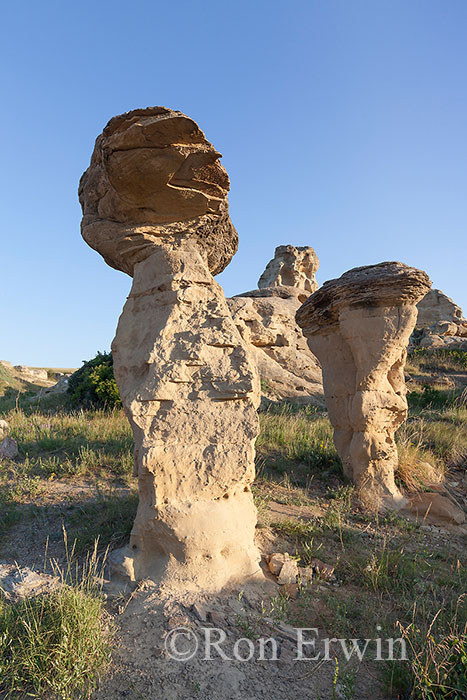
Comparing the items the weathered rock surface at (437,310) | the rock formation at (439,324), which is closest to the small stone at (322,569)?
the rock formation at (439,324)

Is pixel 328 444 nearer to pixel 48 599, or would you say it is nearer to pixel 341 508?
pixel 341 508

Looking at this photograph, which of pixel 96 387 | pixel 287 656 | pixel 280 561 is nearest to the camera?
pixel 287 656

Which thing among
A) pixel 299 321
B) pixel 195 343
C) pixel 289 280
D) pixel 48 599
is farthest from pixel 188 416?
pixel 289 280

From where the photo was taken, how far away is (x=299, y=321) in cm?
718

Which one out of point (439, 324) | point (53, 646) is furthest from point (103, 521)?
point (439, 324)

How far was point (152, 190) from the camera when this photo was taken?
12.7 feet

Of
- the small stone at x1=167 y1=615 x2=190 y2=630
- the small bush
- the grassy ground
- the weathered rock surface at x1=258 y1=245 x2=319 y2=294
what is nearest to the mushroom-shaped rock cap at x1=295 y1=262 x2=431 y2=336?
the grassy ground

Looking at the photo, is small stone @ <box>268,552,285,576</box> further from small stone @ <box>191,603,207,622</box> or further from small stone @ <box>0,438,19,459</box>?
small stone @ <box>0,438,19,459</box>

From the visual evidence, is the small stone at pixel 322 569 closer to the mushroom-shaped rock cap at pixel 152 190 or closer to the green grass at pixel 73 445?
the green grass at pixel 73 445

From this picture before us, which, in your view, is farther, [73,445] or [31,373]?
[31,373]

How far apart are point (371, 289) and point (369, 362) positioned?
100 cm

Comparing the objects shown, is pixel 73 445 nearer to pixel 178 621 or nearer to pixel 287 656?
pixel 178 621

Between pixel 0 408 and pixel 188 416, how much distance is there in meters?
9.06

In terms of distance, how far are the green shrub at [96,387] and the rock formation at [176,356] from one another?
6144mm
